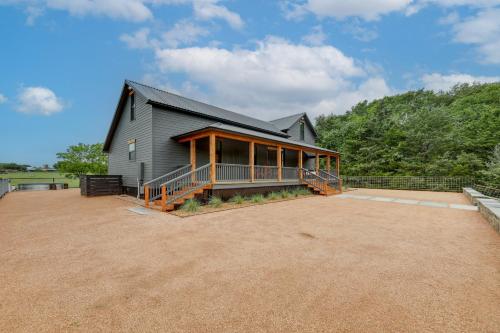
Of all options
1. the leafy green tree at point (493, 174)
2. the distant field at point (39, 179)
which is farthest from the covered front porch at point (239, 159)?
the distant field at point (39, 179)

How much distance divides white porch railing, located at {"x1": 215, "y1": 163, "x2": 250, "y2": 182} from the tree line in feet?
56.7

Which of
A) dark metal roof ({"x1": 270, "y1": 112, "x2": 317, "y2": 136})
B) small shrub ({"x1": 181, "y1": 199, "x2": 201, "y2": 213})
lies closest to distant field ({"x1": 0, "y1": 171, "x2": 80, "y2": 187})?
small shrub ({"x1": 181, "y1": 199, "x2": 201, "y2": 213})

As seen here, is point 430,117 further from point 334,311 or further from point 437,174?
point 334,311

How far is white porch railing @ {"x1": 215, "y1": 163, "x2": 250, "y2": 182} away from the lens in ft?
34.5

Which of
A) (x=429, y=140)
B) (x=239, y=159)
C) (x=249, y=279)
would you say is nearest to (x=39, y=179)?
(x=239, y=159)

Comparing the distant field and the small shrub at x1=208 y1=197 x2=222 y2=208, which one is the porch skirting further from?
the distant field

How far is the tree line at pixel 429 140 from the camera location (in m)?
19.3

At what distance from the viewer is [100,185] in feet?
44.7

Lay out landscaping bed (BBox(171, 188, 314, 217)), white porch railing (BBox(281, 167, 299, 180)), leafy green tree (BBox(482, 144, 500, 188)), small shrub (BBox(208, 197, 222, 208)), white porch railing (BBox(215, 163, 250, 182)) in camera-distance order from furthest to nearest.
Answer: leafy green tree (BBox(482, 144, 500, 188)) → white porch railing (BBox(281, 167, 299, 180)) → white porch railing (BBox(215, 163, 250, 182)) → small shrub (BBox(208, 197, 222, 208)) → landscaping bed (BBox(171, 188, 314, 217))

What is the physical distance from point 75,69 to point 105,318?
32.2 m

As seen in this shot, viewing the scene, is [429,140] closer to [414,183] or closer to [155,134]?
[414,183]

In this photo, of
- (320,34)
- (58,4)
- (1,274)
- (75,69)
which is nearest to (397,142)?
(320,34)

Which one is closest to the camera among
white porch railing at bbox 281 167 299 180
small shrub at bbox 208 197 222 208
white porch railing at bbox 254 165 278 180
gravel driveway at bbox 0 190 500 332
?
gravel driveway at bbox 0 190 500 332

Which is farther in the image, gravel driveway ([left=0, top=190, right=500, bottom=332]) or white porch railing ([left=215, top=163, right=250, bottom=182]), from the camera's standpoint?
white porch railing ([left=215, top=163, right=250, bottom=182])
